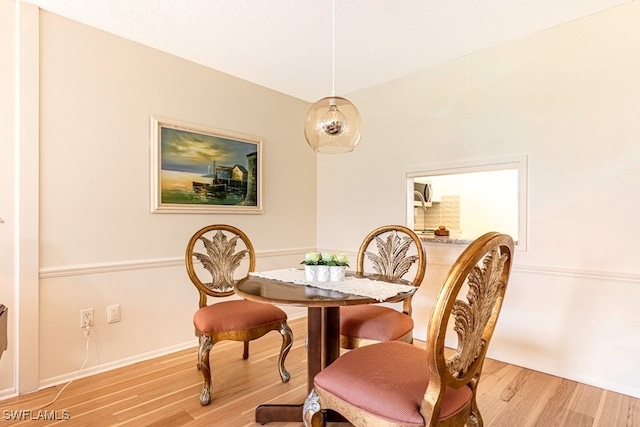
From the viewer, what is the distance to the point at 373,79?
130 inches

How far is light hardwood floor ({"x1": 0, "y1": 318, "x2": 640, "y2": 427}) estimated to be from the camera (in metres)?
1.81

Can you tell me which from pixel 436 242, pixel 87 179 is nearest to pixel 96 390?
pixel 87 179

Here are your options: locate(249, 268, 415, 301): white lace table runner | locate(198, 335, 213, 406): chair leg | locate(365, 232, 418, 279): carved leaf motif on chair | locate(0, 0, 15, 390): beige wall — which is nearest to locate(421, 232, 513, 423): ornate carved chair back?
locate(249, 268, 415, 301): white lace table runner

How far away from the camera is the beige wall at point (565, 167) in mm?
2131

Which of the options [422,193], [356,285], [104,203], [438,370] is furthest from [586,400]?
[104,203]

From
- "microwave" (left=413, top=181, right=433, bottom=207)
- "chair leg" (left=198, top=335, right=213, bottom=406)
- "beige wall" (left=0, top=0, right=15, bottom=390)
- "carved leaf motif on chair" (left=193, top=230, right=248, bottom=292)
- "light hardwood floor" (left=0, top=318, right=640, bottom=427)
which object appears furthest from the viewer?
"microwave" (left=413, top=181, right=433, bottom=207)

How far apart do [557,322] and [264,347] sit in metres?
2.15

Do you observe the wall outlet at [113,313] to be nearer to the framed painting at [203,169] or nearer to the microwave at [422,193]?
the framed painting at [203,169]

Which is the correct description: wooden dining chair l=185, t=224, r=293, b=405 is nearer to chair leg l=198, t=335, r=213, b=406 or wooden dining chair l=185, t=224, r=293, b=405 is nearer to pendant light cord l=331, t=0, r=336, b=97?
chair leg l=198, t=335, r=213, b=406

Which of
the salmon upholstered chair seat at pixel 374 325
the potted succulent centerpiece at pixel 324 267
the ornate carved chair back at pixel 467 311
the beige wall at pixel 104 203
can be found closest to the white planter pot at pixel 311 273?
the potted succulent centerpiece at pixel 324 267

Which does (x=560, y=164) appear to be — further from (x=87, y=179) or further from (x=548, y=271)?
(x=87, y=179)

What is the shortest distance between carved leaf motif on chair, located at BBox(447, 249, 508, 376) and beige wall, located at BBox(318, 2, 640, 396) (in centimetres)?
156

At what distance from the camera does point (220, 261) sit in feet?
7.69

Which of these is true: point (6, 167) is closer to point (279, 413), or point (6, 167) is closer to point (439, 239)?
point (279, 413)
